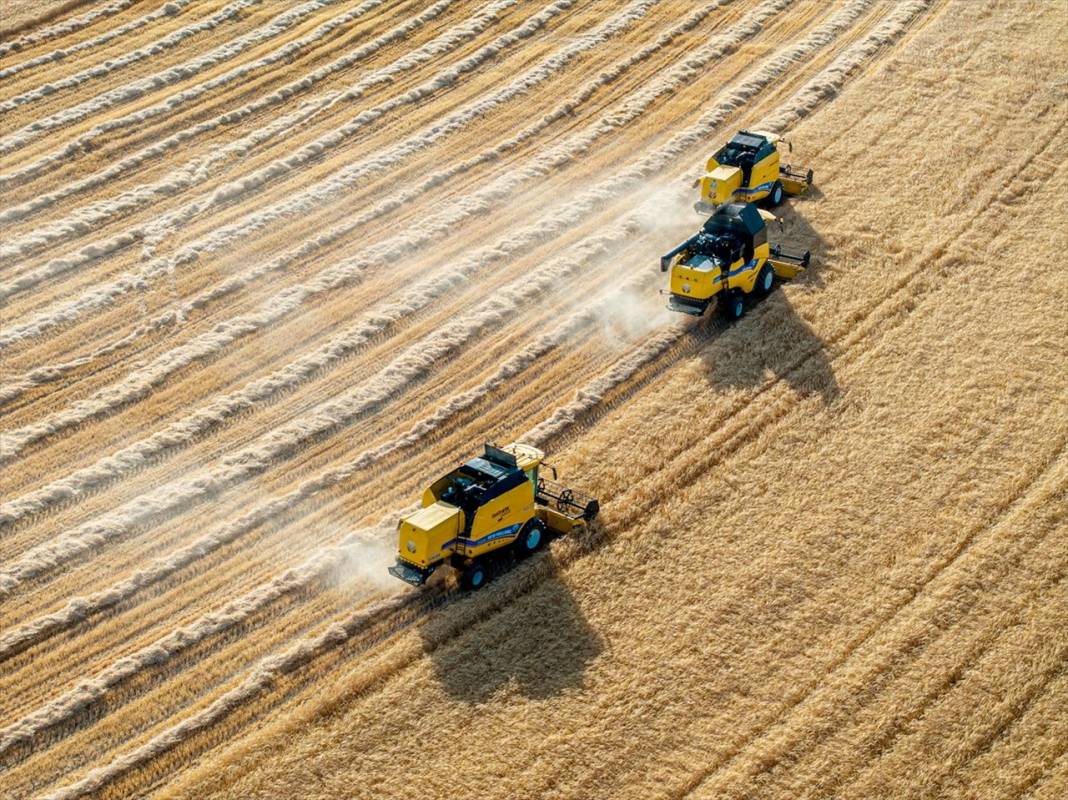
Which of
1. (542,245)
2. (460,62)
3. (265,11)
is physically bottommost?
(542,245)

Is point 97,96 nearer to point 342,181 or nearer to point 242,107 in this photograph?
point 242,107

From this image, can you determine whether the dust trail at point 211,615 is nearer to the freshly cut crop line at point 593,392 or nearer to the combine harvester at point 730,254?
the freshly cut crop line at point 593,392

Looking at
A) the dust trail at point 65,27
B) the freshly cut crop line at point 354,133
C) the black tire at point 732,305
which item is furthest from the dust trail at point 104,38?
the black tire at point 732,305

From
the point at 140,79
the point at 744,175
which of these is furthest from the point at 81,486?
the point at 140,79

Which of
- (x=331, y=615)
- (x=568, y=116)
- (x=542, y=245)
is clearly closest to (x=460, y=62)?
(x=568, y=116)

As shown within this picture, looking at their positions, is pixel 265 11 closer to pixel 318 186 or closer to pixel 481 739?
pixel 318 186

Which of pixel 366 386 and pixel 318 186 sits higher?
pixel 318 186

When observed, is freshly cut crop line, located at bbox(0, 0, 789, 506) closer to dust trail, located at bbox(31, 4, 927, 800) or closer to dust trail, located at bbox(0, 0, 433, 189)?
dust trail, located at bbox(31, 4, 927, 800)
